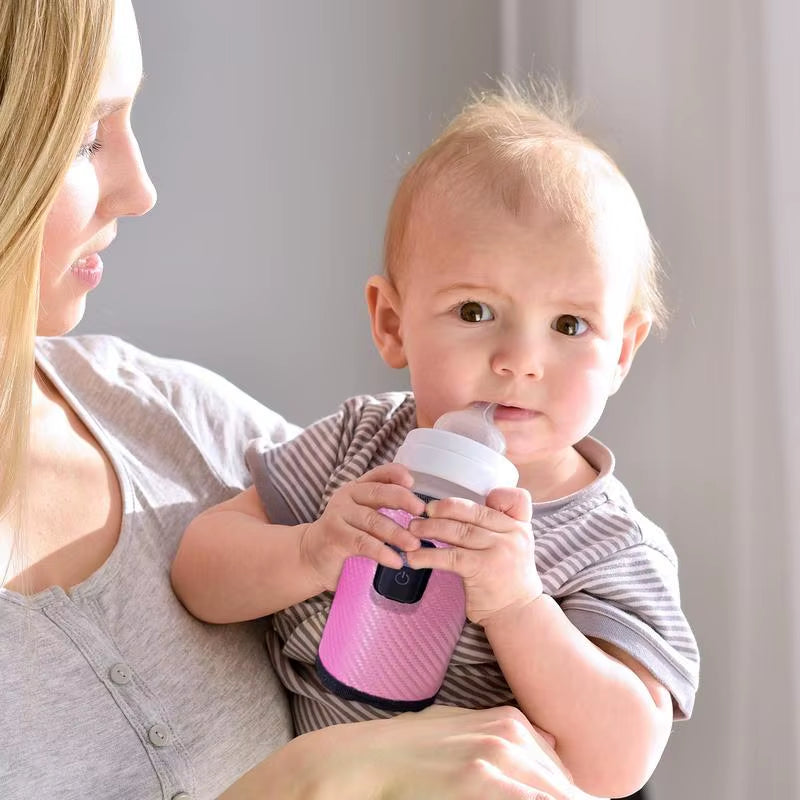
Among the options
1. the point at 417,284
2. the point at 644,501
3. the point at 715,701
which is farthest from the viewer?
the point at 644,501

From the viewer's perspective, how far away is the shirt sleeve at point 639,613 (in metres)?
1.20

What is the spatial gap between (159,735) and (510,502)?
1.42 ft

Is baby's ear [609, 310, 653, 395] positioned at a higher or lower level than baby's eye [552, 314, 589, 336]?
lower

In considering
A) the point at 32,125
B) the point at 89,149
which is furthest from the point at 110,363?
the point at 32,125

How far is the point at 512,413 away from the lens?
1220 mm

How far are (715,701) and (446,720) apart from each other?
78 centimetres

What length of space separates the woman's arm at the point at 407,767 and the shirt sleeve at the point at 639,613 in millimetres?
187

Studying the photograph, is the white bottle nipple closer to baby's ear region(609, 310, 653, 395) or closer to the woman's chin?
baby's ear region(609, 310, 653, 395)

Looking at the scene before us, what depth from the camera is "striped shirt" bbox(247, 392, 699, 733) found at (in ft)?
3.99

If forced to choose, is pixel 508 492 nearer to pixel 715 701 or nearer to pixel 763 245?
pixel 763 245

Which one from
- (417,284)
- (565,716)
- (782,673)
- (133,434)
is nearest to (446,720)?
(565,716)

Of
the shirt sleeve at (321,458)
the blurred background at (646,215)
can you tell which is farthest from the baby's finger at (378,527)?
the blurred background at (646,215)

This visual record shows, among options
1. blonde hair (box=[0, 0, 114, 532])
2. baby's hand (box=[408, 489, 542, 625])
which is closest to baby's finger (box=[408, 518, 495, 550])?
baby's hand (box=[408, 489, 542, 625])

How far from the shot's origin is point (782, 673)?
5.27 ft
